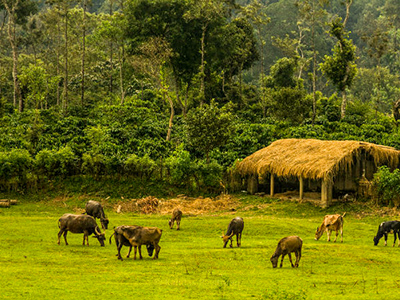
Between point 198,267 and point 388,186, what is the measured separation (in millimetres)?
20618

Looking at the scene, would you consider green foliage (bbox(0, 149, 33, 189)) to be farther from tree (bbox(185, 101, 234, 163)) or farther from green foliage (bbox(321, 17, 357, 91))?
green foliage (bbox(321, 17, 357, 91))

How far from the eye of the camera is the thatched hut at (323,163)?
35.6m

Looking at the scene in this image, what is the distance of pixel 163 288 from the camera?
14555 millimetres

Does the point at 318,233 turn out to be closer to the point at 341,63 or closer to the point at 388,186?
the point at 388,186

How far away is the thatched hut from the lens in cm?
3559

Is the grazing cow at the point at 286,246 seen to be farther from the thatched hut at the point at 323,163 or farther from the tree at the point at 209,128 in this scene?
the tree at the point at 209,128

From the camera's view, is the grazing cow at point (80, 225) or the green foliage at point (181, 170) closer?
the grazing cow at point (80, 225)

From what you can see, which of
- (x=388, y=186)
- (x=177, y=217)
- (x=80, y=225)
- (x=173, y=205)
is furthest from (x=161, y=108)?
(x=80, y=225)

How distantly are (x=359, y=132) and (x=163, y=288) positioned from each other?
39381mm

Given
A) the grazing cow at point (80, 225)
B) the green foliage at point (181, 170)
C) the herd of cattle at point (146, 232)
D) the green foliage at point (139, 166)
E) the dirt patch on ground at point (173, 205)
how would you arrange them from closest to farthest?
1. the herd of cattle at point (146, 232)
2. the grazing cow at point (80, 225)
3. the dirt patch on ground at point (173, 205)
4. the green foliage at point (181, 170)
5. the green foliage at point (139, 166)

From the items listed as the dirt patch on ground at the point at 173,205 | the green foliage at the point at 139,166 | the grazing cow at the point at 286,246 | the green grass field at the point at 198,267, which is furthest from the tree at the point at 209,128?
the grazing cow at the point at 286,246

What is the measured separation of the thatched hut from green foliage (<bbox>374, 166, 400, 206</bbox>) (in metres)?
1.87

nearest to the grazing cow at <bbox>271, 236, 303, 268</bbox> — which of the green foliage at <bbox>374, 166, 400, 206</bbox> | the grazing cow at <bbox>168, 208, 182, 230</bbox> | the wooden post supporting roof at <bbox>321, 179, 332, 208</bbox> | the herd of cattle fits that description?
the herd of cattle

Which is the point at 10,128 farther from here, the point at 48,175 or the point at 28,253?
the point at 28,253
